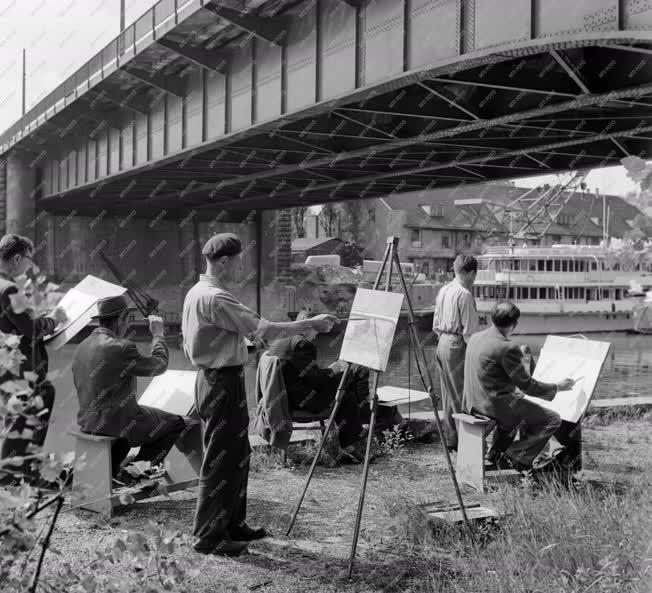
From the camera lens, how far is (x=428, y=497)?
584 cm

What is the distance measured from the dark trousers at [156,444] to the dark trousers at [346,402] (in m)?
1.20

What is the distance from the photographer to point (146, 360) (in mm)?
5266

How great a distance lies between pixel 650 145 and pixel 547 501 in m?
11.6

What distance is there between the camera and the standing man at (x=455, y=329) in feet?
24.6

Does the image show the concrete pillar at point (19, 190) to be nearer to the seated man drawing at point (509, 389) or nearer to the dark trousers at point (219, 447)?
the seated man drawing at point (509, 389)

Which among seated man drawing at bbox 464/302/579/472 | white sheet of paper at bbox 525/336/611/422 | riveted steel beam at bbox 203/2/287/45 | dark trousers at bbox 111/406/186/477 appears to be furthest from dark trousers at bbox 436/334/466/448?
riveted steel beam at bbox 203/2/287/45

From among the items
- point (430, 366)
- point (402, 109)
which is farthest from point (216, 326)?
point (430, 366)

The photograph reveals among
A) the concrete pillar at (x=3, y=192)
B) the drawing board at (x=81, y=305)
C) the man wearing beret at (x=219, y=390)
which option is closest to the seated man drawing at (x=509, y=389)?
the man wearing beret at (x=219, y=390)

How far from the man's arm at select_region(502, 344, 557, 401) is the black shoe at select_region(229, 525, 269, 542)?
232cm

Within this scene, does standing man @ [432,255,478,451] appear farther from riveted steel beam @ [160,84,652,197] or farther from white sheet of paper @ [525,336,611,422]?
riveted steel beam @ [160,84,652,197]

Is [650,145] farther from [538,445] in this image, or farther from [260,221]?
[260,221]

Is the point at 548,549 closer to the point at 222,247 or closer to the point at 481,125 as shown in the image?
the point at 222,247

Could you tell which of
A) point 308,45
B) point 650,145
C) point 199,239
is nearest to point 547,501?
point 308,45

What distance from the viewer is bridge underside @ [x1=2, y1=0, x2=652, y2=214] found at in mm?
9453
